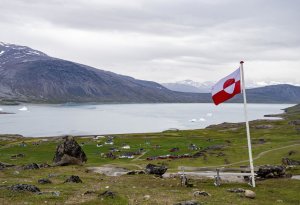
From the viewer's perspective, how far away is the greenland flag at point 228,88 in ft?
102

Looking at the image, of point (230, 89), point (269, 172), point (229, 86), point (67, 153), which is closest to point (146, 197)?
point (230, 89)

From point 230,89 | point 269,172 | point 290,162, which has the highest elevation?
point 230,89

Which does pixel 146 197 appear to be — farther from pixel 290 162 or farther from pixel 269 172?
pixel 290 162

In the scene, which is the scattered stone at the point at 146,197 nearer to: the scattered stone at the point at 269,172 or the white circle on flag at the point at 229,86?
the white circle on flag at the point at 229,86

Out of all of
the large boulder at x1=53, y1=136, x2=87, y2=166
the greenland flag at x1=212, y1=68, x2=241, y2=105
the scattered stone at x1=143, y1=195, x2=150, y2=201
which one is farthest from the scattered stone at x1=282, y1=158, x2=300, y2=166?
the scattered stone at x1=143, y1=195, x2=150, y2=201

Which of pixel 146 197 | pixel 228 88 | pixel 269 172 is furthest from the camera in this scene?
pixel 269 172

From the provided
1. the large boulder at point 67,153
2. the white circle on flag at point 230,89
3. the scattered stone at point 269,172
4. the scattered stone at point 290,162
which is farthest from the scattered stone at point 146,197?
the scattered stone at point 290,162

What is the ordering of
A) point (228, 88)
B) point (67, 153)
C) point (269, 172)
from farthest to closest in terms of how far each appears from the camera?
point (67, 153) < point (269, 172) < point (228, 88)

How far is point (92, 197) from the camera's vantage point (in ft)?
87.3

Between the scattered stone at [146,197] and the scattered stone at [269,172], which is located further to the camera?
the scattered stone at [269,172]

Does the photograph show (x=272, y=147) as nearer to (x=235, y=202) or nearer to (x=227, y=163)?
(x=227, y=163)

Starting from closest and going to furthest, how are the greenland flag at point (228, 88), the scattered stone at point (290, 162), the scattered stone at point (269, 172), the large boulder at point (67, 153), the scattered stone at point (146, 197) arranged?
1. the scattered stone at point (146, 197)
2. the greenland flag at point (228, 88)
3. the scattered stone at point (269, 172)
4. the scattered stone at point (290, 162)
5. the large boulder at point (67, 153)

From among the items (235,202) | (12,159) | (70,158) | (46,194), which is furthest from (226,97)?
(12,159)

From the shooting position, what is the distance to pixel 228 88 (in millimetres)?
31375
